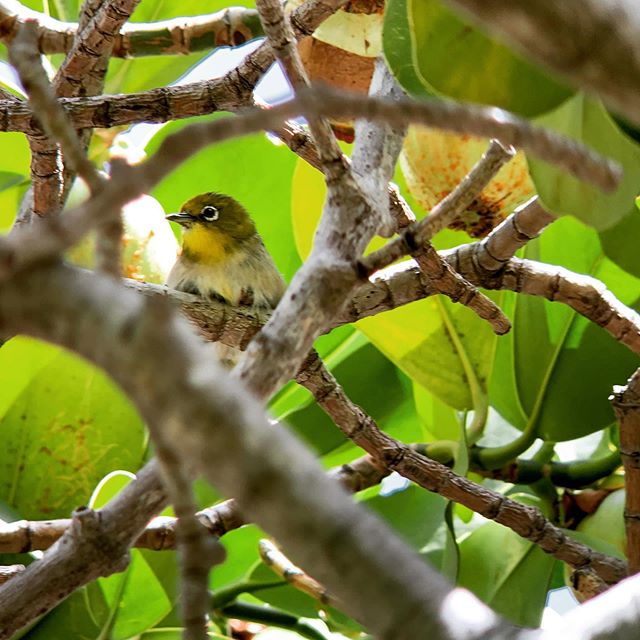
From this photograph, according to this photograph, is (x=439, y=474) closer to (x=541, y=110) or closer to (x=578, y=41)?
(x=541, y=110)

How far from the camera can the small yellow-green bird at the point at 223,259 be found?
4.71ft

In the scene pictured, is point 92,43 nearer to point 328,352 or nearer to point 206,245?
point 328,352

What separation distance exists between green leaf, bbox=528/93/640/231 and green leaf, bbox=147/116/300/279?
→ 0.69m

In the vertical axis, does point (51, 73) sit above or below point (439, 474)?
above

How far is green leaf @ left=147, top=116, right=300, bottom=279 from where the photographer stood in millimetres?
1319

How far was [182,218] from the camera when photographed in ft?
4.99

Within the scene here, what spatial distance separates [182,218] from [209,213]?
0.22 ft

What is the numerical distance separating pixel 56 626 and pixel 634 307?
671 millimetres

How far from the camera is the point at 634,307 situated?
45.4 inches

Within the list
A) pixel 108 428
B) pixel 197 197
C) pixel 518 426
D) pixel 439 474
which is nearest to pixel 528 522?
pixel 439 474

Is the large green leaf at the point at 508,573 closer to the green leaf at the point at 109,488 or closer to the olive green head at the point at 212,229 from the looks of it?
the green leaf at the point at 109,488

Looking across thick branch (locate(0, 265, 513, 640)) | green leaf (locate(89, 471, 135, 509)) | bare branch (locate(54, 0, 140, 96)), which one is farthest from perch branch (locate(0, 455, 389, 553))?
thick branch (locate(0, 265, 513, 640))

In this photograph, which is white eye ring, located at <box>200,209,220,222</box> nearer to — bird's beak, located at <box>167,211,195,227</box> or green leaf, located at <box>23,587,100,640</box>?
bird's beak, located at <box>167,211,195,227</box>

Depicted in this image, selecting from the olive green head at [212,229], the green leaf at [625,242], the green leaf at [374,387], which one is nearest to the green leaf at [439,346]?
the green leaf at [374,387]
